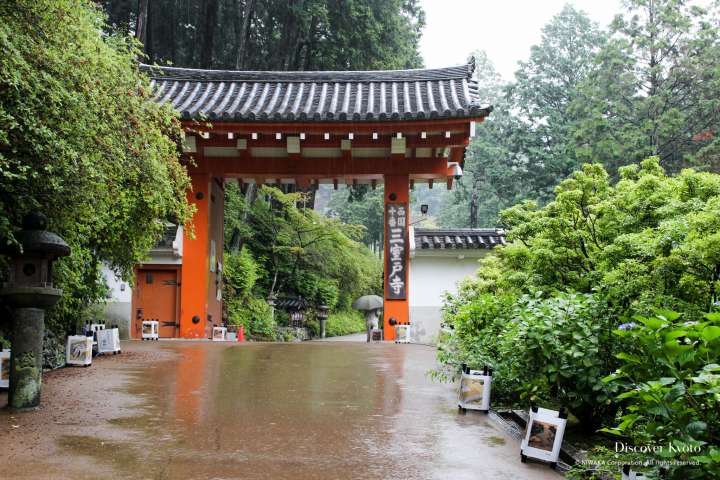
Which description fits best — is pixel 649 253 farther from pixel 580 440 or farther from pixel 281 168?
pixel 281 168

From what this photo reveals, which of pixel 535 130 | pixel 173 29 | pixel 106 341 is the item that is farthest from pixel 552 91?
pixel 106 341

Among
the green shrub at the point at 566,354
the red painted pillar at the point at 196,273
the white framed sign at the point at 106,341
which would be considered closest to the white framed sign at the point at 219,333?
the red painted pillar at the point at 196,273

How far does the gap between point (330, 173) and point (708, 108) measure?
17342mm

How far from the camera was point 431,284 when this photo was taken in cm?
1600

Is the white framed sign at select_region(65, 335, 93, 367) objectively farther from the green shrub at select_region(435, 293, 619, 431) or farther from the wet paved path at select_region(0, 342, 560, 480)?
the green shrub at select_region(435, 293, 619, 431)

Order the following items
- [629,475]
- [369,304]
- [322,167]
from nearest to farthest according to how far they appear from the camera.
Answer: [629,475]
[322,167]
[369,304]

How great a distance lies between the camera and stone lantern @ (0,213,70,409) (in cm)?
588

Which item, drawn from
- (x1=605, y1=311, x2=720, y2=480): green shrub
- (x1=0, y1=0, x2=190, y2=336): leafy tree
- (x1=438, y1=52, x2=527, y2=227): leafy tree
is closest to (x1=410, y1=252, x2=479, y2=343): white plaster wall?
(x1=0, y1=0, x2=190, y2=336): leafy tree

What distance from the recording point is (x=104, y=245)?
982 centimetres

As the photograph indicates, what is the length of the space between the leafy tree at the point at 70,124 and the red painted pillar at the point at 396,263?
7.23 m

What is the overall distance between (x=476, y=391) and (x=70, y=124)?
436cm

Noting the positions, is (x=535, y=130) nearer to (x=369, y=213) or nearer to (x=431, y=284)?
(x=369, y=213)

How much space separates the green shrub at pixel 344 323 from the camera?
29734 millimetres

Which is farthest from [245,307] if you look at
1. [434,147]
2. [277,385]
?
[277,385]
